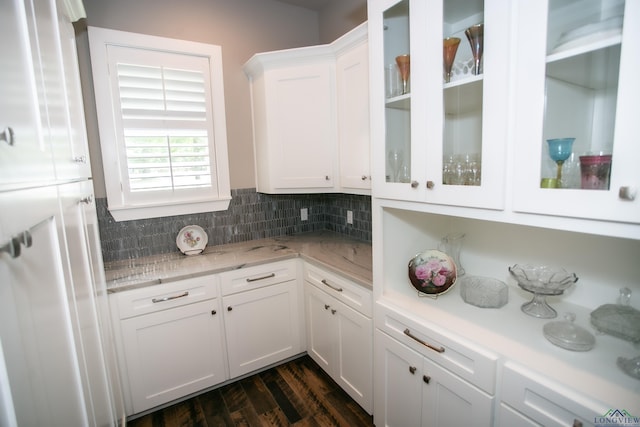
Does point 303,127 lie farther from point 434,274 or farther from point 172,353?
point 172,353

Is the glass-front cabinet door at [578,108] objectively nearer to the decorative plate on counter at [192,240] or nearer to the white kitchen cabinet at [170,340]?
the white kitchen cabinet at [170,340]

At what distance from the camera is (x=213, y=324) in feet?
6.74

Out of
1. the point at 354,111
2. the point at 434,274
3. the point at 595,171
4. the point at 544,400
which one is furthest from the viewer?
the point at 354,111

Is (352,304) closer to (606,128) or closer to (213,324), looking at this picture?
(213,324)

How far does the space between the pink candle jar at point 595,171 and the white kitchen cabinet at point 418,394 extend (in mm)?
779

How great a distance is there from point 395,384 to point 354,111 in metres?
1.55

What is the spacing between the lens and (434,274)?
1.50 metres

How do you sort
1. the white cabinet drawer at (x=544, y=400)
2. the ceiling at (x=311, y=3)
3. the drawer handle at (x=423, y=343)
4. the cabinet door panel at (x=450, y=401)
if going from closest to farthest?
the white cabinet drawer at (x=544, y=400) → the cabinet door panel at (x=450, y=401) → the drawer handle at (x=423, y=343) → the ceiling at (x=311, y=3)

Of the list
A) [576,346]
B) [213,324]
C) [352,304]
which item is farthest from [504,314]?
[213,324]

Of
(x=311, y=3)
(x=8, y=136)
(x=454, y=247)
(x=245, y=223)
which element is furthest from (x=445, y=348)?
(x=311, y=3)

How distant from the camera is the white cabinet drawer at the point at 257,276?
2074 mm

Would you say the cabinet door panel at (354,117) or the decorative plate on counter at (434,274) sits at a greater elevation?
the cabinet door panel at (354,117)

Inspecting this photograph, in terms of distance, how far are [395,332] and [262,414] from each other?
3.51 feet

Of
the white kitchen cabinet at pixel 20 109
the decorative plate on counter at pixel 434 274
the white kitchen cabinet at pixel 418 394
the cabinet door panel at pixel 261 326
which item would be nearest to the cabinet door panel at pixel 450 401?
the white kitchen cabinet at pixel 418 394
